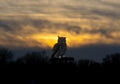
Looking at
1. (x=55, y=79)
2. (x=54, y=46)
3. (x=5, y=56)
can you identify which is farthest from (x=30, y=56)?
(x=55, y=79)

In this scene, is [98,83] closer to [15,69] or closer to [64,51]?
[15,69]

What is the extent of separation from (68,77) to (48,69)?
26.0 ft

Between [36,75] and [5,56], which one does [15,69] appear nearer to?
[36,75]

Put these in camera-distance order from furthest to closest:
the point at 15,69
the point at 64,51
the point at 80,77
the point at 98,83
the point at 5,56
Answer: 1. the point at 5,56
2. the point at 64,51
3. the point at 15,69
4. the point at 80,77
5. the point at 98,83

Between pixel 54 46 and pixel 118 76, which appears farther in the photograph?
pixel 54 46

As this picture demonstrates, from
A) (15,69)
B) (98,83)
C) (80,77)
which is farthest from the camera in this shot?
(15,69)

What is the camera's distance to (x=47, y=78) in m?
77.5

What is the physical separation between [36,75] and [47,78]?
249cm

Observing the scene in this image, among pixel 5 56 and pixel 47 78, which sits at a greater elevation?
pixel 5 56

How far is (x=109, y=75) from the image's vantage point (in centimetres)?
8012

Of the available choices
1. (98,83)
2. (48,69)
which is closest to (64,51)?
(48,69)

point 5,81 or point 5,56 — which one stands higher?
point 5,56

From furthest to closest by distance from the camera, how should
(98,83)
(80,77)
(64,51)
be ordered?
(64,51), (80,77), (98,83)

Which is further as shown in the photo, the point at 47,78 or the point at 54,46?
the point at 54,46
